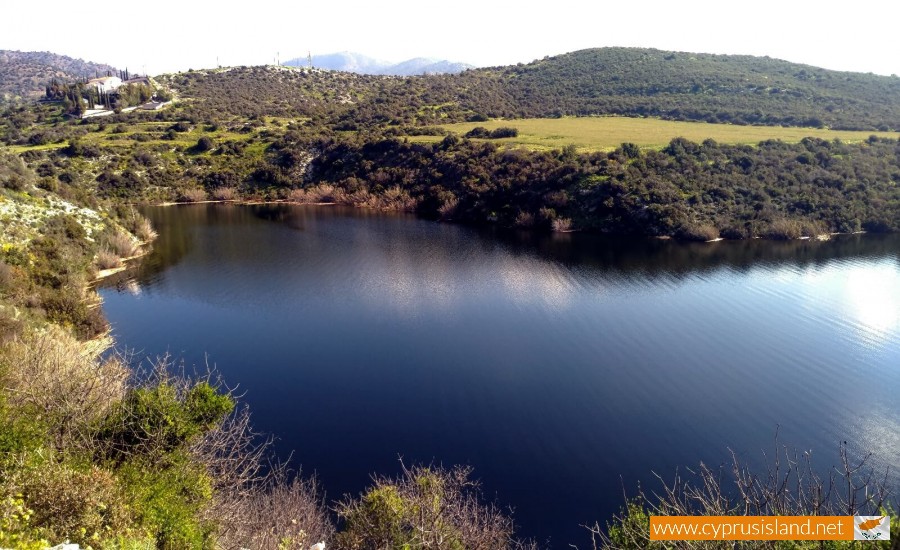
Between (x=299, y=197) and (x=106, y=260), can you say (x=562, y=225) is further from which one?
(x=106, y=260)

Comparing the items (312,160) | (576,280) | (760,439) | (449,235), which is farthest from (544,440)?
(312,160)

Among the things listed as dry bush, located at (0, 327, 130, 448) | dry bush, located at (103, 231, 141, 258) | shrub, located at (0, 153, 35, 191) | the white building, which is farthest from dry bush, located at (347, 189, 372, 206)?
the white building

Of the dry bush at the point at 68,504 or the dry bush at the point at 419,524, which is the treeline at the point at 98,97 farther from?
the dry bush at the point at 419,524

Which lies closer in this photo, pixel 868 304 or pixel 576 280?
pixel 868 304

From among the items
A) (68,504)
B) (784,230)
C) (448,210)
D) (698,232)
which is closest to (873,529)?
(68,504)

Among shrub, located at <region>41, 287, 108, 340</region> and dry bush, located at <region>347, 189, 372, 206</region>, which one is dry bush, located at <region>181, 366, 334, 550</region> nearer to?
shrub, located at <region>41, 287, 108, 340</region>

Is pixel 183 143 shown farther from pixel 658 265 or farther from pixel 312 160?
pixel 658 265

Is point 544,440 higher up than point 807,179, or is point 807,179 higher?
point 807,179
